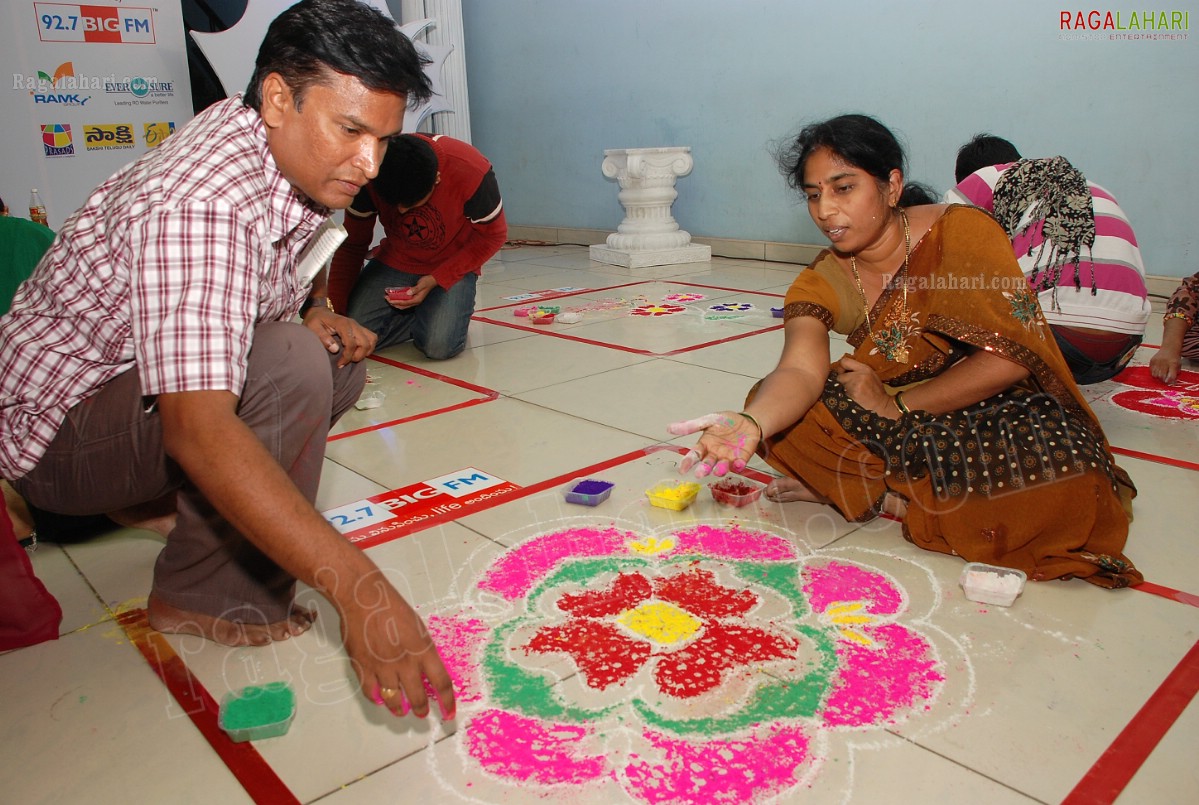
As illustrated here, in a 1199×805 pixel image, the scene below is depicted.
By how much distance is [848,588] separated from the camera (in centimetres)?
170

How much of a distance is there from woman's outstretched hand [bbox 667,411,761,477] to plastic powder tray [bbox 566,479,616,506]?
54 centimetres

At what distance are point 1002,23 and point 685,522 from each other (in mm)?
3667

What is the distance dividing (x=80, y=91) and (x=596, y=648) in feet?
15.6

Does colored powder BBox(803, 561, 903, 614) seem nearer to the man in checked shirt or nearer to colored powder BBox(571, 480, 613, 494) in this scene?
colored powder BBox(571, 480, 613, 494)

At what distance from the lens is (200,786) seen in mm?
1231

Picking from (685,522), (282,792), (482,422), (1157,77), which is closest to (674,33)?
(1157,77)

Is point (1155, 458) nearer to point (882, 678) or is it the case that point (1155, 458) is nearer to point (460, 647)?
point (882, 678)

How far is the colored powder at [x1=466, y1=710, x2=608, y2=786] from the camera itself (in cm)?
123

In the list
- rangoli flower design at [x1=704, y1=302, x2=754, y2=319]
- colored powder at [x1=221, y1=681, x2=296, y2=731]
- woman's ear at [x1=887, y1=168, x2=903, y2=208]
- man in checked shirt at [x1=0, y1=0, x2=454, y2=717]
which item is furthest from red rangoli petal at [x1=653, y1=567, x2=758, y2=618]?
rangoli flower design at [x1=704, y1=302, x2=754, y2=319]

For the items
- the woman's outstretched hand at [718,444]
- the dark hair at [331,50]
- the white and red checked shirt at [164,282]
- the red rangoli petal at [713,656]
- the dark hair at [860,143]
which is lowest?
the red rangoli petal at [713,656]

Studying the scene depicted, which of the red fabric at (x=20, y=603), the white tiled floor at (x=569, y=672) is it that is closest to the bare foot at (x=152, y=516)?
the white tiled floor at (x=569, y=672)

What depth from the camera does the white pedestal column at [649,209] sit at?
18.9 ft

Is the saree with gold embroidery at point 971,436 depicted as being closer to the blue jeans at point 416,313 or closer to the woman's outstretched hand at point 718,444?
the woman's outstretched hand at point 718,444

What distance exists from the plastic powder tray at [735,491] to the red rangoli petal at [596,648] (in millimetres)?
596
